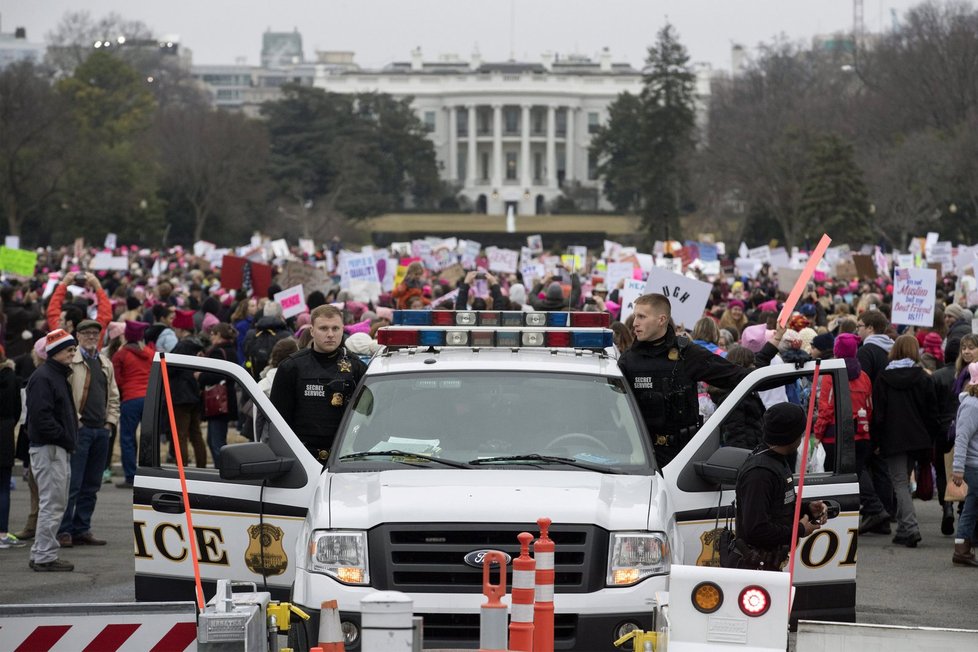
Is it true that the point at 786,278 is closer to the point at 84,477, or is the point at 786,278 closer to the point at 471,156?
the point at 84,477

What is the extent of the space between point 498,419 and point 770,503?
137 centimetres

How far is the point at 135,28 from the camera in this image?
421ft

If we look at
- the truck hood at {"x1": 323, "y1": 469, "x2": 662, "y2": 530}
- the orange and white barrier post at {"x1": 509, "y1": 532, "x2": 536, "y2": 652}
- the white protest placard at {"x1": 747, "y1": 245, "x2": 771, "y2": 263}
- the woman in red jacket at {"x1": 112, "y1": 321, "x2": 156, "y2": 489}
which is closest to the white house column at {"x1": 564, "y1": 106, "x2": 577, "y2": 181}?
the white protest placard at {"x1": 747, "y1": 245, "x2": 771, "y2": 263}

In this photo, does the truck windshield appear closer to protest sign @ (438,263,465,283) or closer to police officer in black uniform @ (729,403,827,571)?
police officer in black uniform @ (729,403,827,571)

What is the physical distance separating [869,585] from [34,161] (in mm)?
60684

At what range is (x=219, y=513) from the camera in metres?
8.21

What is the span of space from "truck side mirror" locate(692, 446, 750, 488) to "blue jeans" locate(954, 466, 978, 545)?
4861mm

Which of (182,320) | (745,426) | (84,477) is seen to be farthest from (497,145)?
(745,426)

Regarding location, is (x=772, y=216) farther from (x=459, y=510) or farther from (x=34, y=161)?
(x=459, y=510)

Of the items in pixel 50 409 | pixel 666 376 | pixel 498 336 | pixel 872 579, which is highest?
pixel 498 336

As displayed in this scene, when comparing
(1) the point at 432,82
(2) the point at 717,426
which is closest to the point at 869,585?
(2) the point at 717,426

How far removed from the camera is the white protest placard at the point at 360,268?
25.7 metres

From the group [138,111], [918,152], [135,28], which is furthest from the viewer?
[135,28]

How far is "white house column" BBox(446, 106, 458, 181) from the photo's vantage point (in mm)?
173000
